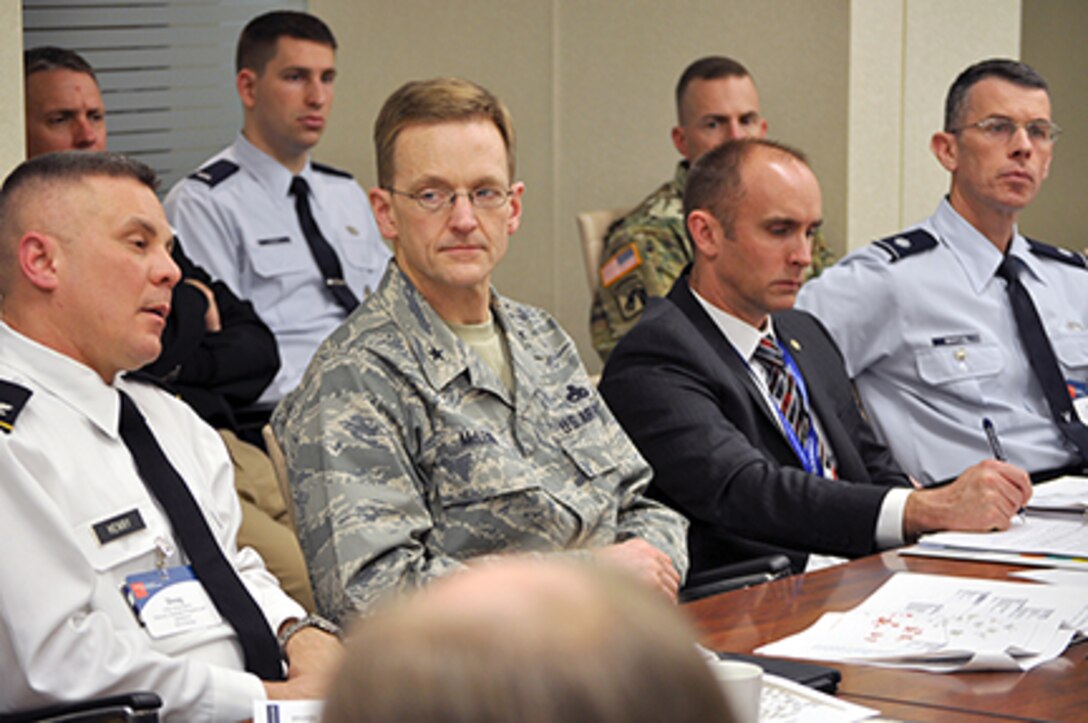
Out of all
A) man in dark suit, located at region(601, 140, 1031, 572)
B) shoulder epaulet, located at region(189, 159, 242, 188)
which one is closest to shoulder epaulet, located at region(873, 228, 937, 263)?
man in dark suit, located at region(601, 140, 1031, 572)

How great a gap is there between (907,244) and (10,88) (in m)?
2.15

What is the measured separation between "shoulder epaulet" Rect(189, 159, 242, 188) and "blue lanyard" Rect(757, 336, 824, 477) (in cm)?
212

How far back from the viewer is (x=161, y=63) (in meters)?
5.30

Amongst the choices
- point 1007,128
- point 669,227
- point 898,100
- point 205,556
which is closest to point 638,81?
point 898,100

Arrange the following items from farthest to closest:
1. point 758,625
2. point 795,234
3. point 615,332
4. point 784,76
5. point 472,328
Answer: point 784,76 → point 615,332 → point 795,234 → point 472,328 → point 758,625

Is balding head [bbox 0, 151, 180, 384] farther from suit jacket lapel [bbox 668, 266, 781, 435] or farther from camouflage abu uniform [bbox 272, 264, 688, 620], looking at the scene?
suit jacket lapel [bbox 668, 266, 781, 435]

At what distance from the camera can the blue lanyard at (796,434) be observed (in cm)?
278

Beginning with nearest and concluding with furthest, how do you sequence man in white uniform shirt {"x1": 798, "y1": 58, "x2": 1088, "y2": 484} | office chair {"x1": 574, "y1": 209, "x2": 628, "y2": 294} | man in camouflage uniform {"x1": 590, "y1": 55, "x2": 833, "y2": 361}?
man in white uniform shirt {"x1": 798, "y1": 58, "x2": 1088, "y2": 484} → man in camouflage uniform {"x1": 590, "y1": 55, "x2": 833, "y2": 361} → office chair {"x1": 574, "y1": 209, "x2": 628, "y2": 294}

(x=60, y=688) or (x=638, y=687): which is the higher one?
(x=638, y=687)

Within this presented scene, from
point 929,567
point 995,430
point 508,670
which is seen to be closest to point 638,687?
point 508,670

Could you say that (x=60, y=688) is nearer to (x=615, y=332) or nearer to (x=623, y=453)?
(x=623, y=453)

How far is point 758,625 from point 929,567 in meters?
0.44

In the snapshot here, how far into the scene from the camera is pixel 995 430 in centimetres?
347

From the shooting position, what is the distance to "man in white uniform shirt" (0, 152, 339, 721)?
5.76ft
